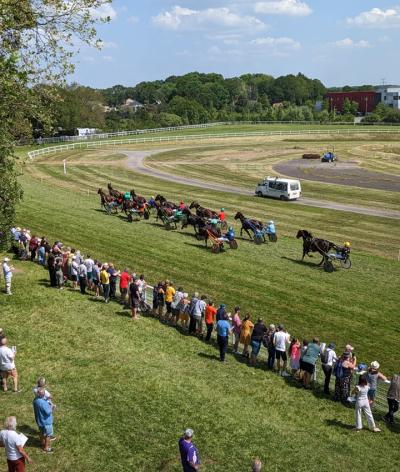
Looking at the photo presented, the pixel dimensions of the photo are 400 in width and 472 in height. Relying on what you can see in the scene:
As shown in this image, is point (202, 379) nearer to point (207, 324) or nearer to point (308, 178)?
point (207, 324)

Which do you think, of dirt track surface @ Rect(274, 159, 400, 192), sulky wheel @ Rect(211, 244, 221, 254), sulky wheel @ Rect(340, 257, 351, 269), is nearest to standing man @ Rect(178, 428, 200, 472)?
sulky wheel @ Rect(340, 257, 351, 269)

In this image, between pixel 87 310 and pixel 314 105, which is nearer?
pixel 87 310

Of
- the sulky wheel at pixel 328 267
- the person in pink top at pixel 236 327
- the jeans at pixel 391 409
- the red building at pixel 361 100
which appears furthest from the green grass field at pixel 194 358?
the red building at pixel 361 100

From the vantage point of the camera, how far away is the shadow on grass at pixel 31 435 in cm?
1176

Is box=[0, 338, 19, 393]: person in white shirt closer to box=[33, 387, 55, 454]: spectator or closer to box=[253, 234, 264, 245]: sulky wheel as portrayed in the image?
box=[33, 387, 55, 454]: spectator

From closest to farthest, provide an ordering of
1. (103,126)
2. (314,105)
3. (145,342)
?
(145,342)
(103,126)
(314,105)

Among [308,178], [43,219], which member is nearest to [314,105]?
[308,178]

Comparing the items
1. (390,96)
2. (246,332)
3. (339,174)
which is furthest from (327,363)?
(390,96)

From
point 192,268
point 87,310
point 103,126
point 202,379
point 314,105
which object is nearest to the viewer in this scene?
point 202,379

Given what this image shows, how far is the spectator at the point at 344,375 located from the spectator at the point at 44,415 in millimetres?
6929

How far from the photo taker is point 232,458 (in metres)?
11.5

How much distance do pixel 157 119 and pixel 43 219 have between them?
9839 cm

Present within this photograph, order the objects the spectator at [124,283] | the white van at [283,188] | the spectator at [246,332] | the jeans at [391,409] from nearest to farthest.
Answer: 1. the jeans at [391,409]
2. the spectator at [246,332]
3. the spectator at [124,283]
4. the white van at [283,188]

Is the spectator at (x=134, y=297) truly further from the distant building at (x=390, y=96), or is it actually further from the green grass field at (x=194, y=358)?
the distant building at (x=390, y=96)
